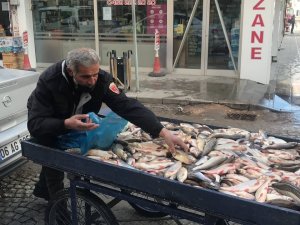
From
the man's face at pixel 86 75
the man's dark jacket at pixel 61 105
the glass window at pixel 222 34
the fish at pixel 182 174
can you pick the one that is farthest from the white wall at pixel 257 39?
the fish at pixel 182 174

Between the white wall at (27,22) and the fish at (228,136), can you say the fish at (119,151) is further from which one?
the white wall at (27,22)

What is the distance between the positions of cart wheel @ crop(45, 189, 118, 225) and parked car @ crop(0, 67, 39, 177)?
0.92 metres

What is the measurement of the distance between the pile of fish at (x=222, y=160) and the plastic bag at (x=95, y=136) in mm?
73

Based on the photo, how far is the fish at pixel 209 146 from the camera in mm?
3150

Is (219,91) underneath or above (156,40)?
underneath

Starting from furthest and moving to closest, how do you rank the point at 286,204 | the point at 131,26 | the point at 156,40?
the point at 131,26 → the point at 156,40 → the point at 286,204

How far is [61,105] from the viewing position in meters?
3.18

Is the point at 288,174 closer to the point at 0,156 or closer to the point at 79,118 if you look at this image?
the point at 79,118

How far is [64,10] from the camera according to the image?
12234 millimetres

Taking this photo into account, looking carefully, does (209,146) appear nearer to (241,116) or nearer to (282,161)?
(282,161)

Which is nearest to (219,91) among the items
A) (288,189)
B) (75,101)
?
(75,101)

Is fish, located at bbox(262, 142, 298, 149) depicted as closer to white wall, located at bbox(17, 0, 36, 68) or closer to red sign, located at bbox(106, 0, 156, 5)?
red sign, located at bbox(106, 0, 156, 5)

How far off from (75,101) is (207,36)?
26.6 ft

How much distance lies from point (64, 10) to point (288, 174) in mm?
10611
